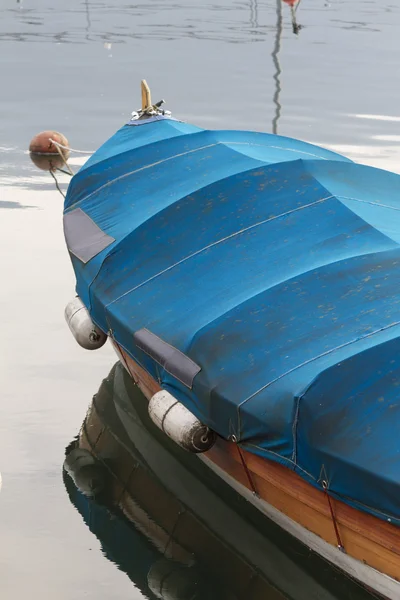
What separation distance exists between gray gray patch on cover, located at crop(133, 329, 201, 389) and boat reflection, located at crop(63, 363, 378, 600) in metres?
1.73

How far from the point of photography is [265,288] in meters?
10.7

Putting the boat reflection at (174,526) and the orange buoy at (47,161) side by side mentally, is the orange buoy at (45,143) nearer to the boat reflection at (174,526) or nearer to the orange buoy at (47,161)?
the orange buoy at (47,161)

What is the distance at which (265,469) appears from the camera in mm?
10305

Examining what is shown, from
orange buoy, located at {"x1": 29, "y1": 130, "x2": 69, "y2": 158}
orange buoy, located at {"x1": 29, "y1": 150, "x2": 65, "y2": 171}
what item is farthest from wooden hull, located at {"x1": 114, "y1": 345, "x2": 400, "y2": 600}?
orange buoy, located at {"x1": 29, "y1": 130, "x2": 69, "y2": 158}

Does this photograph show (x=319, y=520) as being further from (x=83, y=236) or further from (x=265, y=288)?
(x=83, y=236)

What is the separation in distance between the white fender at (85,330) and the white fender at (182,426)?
8.25 feet

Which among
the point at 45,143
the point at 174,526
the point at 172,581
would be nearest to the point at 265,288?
the point at 174,526

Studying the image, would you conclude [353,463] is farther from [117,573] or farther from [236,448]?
[117,573]

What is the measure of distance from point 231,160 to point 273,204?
69.5 inches

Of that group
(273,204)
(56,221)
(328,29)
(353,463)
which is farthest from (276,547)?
(328,29)

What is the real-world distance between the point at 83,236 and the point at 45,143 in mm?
11221

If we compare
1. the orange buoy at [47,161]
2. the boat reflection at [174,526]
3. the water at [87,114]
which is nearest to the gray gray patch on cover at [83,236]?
the water at [87,114]

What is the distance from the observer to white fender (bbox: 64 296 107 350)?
13227mm

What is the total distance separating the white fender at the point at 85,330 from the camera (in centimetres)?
1323
